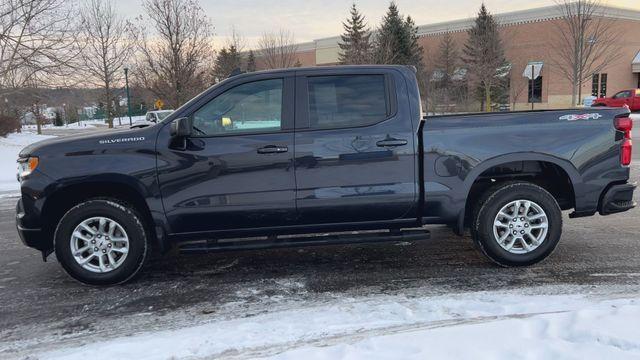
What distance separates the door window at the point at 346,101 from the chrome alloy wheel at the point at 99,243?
2.06 m

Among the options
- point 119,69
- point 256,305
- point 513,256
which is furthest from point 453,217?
point 119,69

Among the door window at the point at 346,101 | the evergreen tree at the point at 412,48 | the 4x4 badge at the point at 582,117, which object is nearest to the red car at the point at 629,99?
the evergreen tree at the point at 412,48

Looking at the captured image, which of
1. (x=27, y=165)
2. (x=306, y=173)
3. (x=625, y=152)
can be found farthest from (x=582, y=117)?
(x=27, y=165)

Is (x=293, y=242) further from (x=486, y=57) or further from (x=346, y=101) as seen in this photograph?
(x=486, y=57)

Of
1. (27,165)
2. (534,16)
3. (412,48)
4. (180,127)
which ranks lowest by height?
(27,165)

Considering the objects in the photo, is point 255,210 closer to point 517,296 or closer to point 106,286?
point 106,286

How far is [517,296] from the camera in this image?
4.37 metres

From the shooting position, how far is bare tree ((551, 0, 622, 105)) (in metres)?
32.7

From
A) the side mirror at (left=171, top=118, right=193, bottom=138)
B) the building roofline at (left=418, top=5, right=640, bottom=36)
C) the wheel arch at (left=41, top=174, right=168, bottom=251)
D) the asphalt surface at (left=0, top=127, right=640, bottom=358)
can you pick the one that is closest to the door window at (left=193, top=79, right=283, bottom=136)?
the side mirror at (left=171, top=118, right=193, bottom=138)

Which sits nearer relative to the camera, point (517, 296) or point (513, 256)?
point (517, 296)

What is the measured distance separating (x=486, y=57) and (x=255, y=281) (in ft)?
120

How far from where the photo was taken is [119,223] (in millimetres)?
4805

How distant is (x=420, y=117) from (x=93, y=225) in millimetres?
3218

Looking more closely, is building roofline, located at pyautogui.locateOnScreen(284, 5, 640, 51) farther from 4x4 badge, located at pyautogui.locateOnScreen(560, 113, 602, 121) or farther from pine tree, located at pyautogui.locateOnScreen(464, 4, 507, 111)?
4x4 badge, located at pyautogui.locateOnScreen(560, 113, 602, 121)
